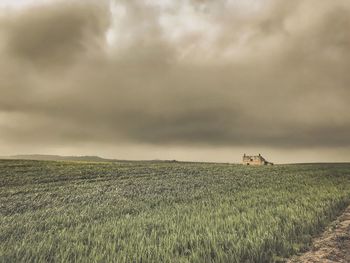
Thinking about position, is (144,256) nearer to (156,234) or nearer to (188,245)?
(188,245)

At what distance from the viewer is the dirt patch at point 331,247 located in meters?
6.00

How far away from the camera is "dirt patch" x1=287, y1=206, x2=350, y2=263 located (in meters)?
6.00

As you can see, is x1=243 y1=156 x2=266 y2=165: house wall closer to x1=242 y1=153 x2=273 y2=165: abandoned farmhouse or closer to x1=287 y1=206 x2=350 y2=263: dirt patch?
x1=242 y1=153 x2=273 y2=165: abandoned farmhouse

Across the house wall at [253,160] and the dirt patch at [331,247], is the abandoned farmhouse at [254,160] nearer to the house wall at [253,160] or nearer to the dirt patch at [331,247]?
the house wall at [253,160]

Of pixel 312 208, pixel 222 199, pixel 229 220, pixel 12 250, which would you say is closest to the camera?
pixel 12 250

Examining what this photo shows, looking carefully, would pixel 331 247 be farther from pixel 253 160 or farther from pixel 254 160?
pixel 253 160

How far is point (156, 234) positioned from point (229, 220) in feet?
8.36

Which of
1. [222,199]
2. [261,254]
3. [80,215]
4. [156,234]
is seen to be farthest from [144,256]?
[222,199]

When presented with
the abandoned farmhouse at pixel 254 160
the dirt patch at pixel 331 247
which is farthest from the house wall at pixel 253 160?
the dirt patch at pixel 331 247

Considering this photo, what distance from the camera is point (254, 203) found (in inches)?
498

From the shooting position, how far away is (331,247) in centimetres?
667

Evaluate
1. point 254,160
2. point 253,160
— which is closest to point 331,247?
point 254,160

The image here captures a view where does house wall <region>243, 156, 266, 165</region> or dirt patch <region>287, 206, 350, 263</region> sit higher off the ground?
house wall <region>243, 156, 266, 165</region>

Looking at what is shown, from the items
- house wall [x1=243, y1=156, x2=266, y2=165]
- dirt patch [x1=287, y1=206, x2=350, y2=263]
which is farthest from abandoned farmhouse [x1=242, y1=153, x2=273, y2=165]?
dirt patch [x1=287, y1=206, x2=350, y2=263]
